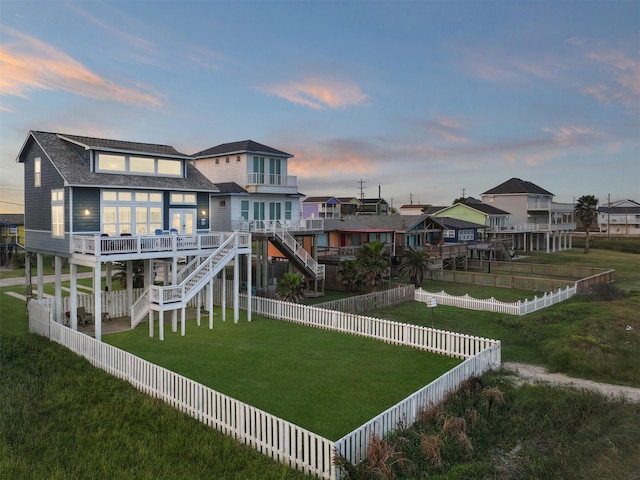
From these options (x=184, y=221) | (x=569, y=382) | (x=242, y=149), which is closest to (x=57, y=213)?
(x=184, y=221)

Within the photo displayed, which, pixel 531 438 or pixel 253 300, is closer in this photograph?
pixel 531 438

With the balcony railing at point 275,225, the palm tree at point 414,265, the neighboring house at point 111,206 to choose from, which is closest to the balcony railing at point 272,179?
the balcony railing at point 275,225

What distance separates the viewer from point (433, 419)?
435 inches

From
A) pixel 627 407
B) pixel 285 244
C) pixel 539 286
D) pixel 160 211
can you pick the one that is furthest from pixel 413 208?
pixel 627 407

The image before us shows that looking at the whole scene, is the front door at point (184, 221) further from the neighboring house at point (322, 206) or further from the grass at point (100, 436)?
the neighboring house at point (322, 206)

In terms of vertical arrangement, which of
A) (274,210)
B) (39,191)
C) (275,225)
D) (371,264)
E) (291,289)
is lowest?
(291,289)

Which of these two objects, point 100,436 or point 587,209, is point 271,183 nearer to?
point 100,436

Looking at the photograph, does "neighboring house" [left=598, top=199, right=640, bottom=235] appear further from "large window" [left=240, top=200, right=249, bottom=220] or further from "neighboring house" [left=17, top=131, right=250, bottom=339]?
"neighboring house" [left=17, top=131, right=250, bottom=339]

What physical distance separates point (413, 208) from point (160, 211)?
7426 centimetres

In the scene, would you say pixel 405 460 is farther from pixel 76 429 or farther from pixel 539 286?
pixel 539 286

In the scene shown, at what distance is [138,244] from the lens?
19.2m

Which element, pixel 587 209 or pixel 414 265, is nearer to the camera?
pixel 414 265

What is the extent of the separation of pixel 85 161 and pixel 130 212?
Answer: 10.1ft

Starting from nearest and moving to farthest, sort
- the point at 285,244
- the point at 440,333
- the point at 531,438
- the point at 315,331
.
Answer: the point at 531,438
the point at 440,333
the point at 315,331
the point at 285,244
